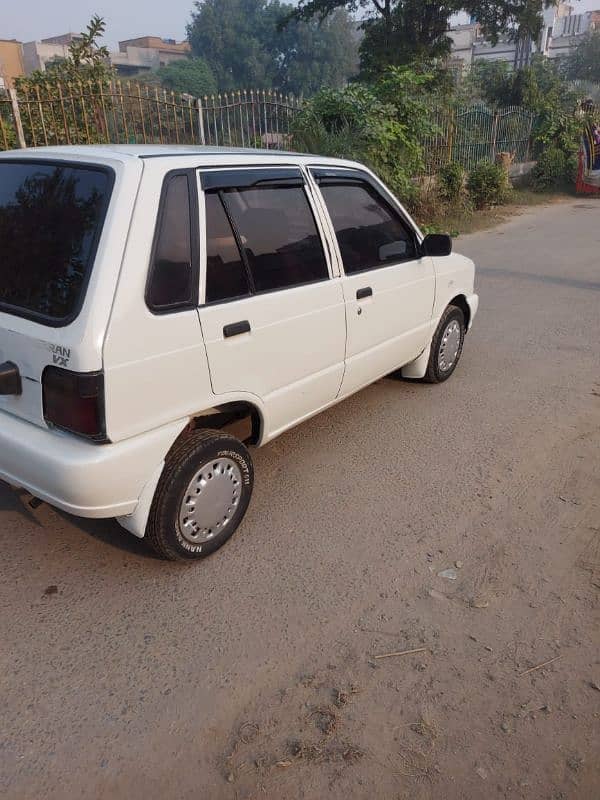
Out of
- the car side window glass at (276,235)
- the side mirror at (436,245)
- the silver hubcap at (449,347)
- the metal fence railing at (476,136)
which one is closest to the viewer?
the car side window glass at (276,235)

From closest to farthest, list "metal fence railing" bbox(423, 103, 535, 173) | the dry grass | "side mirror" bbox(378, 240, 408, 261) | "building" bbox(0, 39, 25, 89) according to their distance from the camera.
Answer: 1. "side mirror" bbox(378, 240, 408, 261)
2. the dry grass
3. "metal fence railing" bbox(423, 103, 535, 173)
4. "building" bbox(0, 39, 25, 89)

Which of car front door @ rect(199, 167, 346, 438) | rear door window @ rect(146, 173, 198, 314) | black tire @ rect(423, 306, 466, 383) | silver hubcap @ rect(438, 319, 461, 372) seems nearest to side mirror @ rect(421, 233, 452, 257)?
black tire @ rect(423, 306, 466, 383)

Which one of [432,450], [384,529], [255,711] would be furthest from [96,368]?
[432,450]

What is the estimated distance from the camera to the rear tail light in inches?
91.4

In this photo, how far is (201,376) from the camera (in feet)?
8.93

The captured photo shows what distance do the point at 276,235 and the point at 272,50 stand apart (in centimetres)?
8949

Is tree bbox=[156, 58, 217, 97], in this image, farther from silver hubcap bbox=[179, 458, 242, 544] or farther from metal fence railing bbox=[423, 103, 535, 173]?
silver hubcap bbox=[179, 458, 242, 544]

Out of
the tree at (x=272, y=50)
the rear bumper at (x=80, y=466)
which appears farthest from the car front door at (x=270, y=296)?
the tree at (x=272, y=50)

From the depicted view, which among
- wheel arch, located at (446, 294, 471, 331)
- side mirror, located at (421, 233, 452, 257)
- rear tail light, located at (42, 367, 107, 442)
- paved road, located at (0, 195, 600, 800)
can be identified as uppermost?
side mirror, located at (421, 233, 452, 257)

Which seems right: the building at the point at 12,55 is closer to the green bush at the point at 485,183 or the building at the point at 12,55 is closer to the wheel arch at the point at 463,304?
the green bush at the point at 485,183

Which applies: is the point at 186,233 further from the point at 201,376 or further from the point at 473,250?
the point at 473,250

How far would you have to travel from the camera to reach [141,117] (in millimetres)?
8797

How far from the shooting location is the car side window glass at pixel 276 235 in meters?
2.98

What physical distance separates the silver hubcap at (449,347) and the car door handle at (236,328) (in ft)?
7.87
